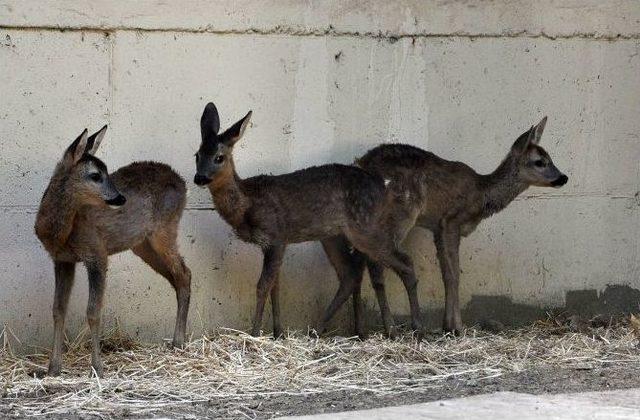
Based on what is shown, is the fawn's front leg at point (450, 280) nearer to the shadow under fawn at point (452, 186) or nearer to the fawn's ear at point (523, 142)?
the shadow under fawn at point (452, 186)

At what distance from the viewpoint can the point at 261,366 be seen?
8.59 meters

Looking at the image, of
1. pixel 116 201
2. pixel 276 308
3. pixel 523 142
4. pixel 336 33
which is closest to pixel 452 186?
pixel 523 142

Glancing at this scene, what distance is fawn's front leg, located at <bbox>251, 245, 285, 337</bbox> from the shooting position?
9.30 m

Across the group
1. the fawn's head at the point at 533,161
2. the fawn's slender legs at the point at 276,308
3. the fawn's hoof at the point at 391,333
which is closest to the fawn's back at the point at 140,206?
the fawn's slender legs at the point at 276,308

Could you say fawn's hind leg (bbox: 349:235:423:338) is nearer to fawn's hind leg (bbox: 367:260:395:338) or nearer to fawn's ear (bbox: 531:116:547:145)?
fawn's hind leg (bbox: 367:260:395:338)

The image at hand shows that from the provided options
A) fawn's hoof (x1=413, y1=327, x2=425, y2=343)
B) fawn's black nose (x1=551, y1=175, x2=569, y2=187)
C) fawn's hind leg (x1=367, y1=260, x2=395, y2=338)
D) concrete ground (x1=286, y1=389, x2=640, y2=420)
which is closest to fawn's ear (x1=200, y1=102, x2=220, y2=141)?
fawn's hind leg (x1=367, y1=260, x2=395, y2=338)

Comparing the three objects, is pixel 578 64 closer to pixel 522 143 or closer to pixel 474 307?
pixel 522 143

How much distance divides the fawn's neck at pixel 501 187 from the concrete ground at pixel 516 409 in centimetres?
352

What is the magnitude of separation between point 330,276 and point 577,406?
3713 mm

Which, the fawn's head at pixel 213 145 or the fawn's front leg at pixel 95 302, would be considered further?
the fawn's head at pixel 213 145

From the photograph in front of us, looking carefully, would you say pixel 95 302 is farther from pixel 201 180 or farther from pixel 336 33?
pixel 336 33

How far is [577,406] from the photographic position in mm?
6578

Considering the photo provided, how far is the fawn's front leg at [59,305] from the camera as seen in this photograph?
8.40 meters

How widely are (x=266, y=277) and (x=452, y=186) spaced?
1763 millimetres
